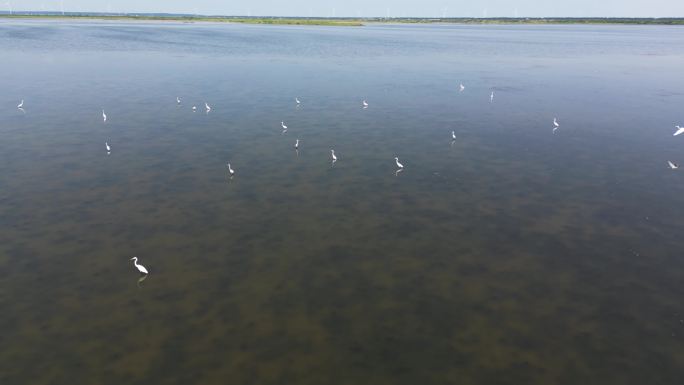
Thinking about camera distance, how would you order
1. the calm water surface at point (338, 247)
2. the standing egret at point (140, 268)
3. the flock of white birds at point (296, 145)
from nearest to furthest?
the calm water surface at point (338, 247)
the standing egret at point (140, 268)
the flock of white birds at point (296, 145)

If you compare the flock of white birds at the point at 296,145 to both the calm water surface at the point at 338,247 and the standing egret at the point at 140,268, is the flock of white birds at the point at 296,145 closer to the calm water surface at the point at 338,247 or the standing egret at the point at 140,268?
the standing egret at the point at 140,268

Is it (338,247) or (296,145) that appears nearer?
(338,247)

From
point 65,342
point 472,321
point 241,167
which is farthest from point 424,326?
point 241,167

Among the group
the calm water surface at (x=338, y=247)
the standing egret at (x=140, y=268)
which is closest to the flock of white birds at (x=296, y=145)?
the standing egret at (x=140, y=268)

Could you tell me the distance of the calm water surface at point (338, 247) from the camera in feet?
47.7

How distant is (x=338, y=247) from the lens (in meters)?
20.7

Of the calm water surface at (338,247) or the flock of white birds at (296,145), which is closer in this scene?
the calm water surface at (338,247)

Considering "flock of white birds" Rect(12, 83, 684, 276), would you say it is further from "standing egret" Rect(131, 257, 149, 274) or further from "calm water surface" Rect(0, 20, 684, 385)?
"calm water surface" Rect(0, 20, 684, 385)

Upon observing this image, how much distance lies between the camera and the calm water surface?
572 inches

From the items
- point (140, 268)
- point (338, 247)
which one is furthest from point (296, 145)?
point (140, 268)

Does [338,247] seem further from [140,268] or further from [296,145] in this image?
[296,145]

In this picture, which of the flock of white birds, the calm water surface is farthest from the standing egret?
the calm water surface

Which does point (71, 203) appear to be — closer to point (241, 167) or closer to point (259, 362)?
point (241, 167)

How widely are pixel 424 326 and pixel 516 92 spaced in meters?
48.4
